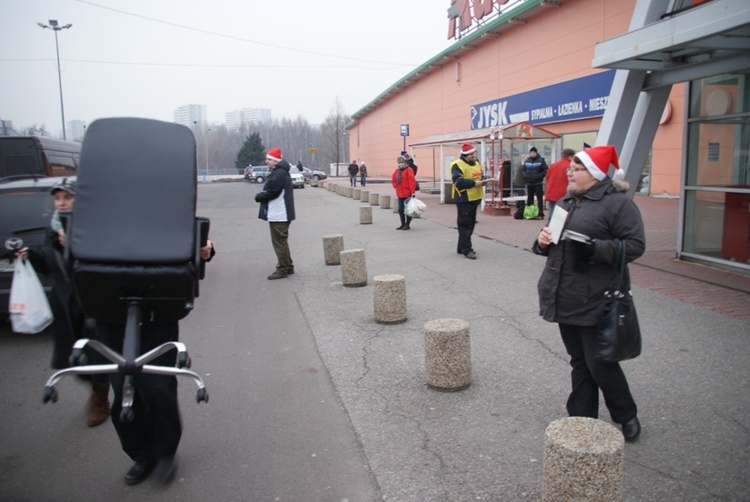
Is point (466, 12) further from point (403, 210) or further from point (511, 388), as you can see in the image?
point (511, 388)

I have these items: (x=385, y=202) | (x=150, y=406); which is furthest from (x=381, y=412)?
(x=385, y=202)

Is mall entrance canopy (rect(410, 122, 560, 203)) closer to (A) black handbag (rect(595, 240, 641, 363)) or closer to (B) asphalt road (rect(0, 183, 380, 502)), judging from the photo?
(B) asphalt road (rect(0, 183, 380, 502))

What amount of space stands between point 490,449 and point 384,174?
5414 centimetres

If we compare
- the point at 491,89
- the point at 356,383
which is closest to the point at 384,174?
the point at 491,89

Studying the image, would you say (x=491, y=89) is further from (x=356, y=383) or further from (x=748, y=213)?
(x=356, y=383)

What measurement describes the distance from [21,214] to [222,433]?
4373 millimetres

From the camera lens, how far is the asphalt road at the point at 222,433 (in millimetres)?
3555

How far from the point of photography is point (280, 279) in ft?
32.1

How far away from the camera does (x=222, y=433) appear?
4.29 m

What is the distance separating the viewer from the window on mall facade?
8.70 meters

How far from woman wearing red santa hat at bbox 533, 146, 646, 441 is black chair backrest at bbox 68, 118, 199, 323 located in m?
2.23

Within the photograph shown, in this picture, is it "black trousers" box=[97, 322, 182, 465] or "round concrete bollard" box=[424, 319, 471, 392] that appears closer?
"black trousers" box=[97, 322, 182, 465]

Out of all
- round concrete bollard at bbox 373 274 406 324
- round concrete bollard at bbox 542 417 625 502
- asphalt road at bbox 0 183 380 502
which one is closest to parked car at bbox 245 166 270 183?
round concrete bollard at bbox 373 274 406 324

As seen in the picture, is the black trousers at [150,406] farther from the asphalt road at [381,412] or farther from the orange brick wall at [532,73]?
the orange brick wall at [532,73]
